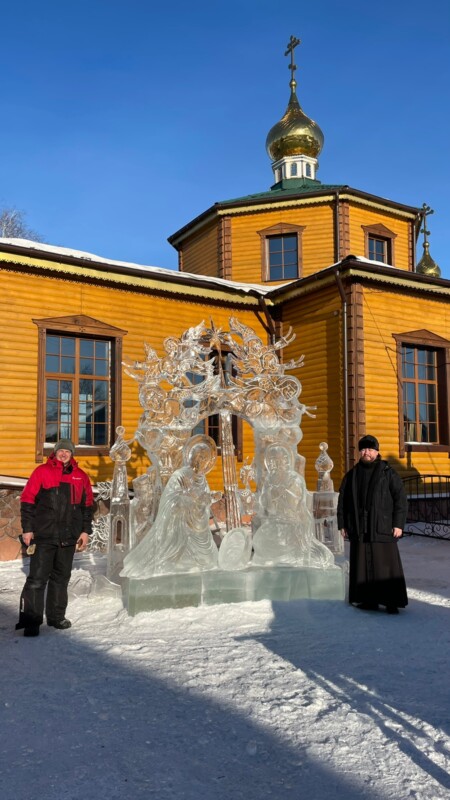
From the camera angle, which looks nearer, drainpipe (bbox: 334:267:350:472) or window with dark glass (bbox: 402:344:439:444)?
drainpipe (bbox: 334:267:350:472)

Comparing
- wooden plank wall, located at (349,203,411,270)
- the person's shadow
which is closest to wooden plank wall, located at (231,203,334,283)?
wooden plank wall, located at (349,203,411,270)

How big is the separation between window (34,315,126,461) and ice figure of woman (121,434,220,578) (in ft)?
19.4

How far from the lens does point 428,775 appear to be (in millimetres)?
2725

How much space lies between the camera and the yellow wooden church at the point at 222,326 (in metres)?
11.1

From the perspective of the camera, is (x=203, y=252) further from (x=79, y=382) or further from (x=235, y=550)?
(x=235, y=550)

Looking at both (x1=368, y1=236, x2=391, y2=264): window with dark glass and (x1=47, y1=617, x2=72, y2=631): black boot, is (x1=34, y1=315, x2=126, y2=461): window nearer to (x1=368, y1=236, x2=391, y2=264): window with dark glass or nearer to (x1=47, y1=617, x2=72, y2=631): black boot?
(x1=47, y1=617, x2=72, y2=631): black boot

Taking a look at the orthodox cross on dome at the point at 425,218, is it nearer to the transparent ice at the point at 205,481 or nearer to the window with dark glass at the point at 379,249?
the window with dark glass at the point at 379,249

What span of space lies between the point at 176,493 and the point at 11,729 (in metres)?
2.84

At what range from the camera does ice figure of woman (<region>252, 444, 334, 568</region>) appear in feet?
20.5

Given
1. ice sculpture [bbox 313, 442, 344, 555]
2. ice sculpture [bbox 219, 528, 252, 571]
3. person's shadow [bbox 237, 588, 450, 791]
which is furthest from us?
ice sculpture [bbox 313, 442, 344, 555]

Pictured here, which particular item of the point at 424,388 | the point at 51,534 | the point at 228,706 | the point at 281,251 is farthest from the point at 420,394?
the point at 228,706

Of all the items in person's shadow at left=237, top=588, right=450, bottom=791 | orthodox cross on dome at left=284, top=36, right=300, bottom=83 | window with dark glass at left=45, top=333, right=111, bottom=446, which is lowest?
person's shadow at left=237, top=588, right=450, bottom=791

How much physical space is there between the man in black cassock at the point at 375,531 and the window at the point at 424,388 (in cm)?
689

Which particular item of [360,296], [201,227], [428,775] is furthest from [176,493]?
[201,227]
